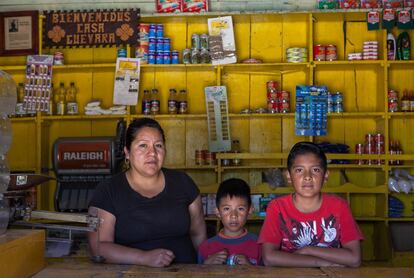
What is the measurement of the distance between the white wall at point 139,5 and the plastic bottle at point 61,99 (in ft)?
2.53

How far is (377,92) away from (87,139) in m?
2.87

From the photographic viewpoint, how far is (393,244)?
5113 mm

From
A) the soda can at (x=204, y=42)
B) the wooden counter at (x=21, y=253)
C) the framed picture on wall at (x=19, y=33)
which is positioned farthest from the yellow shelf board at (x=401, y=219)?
the wooden counter at (x=21, y=253)

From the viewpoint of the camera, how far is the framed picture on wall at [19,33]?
562 centimetres

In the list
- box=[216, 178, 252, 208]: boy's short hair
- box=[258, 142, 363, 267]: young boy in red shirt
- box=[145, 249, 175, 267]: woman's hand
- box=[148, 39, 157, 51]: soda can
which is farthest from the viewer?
box=[148, 39, 157, 51]: soda can

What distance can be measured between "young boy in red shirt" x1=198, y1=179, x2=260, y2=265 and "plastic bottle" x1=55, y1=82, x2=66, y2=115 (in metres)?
3.13

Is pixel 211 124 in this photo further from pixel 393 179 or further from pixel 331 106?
pixel 393 179

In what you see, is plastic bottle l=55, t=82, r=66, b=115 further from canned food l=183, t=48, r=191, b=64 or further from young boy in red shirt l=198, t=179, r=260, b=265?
young boy in red shirt l=198, t=179, r=260, b=265

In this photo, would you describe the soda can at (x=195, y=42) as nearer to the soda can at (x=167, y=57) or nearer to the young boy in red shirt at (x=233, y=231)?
the soda can at (x=167, y=57)

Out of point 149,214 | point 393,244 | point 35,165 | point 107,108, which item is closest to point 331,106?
point 393,244

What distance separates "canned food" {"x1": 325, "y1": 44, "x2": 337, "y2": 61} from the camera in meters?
5.39

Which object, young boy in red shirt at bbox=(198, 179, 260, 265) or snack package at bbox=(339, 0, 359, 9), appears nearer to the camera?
young boy in red shirt at bbox=(198, 179, 260, 265)

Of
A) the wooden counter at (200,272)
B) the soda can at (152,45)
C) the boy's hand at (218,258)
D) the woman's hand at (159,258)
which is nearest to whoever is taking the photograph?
the wooden counter at (200,272)

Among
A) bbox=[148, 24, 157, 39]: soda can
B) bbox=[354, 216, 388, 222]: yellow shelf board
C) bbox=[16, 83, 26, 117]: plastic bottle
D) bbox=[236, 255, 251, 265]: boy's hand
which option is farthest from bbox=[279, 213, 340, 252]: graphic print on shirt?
bbox=[16, 83, 26, 117]: plastic bottle
